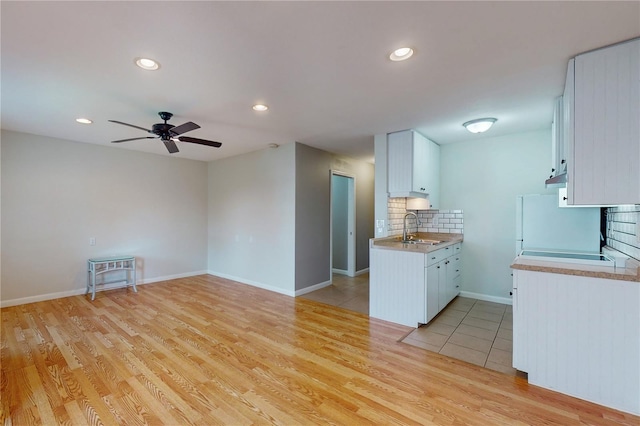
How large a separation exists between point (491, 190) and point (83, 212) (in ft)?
21.9

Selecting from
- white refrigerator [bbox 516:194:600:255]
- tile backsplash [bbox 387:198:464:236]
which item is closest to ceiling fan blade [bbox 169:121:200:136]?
tile backsplash [bbox 387:198:464:236]

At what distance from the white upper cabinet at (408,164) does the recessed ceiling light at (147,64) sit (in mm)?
2921

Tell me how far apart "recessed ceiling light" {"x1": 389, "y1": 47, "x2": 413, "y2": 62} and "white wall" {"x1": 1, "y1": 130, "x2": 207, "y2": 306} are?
17.0ft

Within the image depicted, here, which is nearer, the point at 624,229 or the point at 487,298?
the point at 624,229

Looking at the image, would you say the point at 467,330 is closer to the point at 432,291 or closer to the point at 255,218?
the point at 432,291

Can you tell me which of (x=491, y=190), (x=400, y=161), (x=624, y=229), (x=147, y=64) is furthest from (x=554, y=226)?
(x=147, y=64)

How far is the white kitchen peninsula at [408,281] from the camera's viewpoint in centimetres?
332

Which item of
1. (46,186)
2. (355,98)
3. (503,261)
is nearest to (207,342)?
(355,98)

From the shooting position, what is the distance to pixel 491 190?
4.27 m

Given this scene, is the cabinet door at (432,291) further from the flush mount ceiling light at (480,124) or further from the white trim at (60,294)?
the white trim at (60,294)

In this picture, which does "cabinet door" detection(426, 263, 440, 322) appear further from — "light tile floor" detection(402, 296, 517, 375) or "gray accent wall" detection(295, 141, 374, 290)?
"gray accent wall" detection(295, 141, 374, 290)

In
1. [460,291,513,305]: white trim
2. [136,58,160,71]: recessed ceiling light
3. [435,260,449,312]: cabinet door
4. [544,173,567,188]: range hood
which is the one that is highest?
[136,58,160,71]: recessed ceiling light

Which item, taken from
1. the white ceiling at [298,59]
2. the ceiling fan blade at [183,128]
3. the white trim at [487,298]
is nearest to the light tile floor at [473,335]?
the white trim at [487,298]

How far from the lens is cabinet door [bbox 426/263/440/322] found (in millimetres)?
3348
